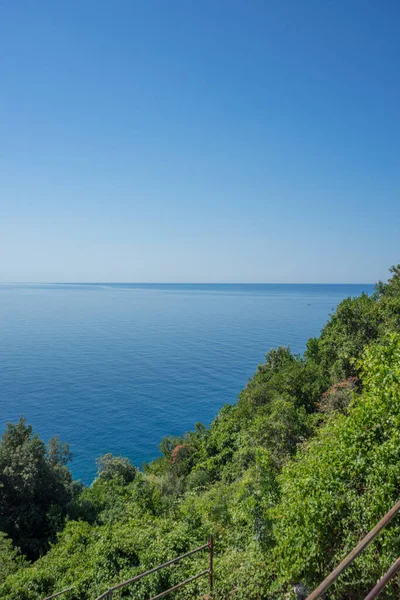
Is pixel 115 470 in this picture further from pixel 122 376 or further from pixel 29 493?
pixel 122 376

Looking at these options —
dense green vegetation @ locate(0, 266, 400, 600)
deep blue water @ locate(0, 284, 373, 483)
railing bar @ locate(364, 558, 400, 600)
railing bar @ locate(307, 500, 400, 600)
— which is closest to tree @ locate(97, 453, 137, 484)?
dense green vegetation @ locate(0, 266, 400, 600)

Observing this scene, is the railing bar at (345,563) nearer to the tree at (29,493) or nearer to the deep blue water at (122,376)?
the tree at (29,493)

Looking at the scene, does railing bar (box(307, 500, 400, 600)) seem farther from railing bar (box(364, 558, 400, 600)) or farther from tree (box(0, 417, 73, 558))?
tree (box(0, 417, 73, 558))

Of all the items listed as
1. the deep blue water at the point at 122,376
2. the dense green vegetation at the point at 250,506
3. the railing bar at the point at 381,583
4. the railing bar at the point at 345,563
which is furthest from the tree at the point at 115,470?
the railing bar at the point at 381,583

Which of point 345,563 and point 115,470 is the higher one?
point 345,563

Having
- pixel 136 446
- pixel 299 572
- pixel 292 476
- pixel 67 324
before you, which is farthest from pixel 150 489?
pixel 67 324

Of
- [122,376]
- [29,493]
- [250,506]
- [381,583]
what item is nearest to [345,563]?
[381,583]

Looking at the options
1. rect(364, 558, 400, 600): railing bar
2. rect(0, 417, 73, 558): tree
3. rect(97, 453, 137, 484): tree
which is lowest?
rect(97, 453, 137, 484): tree

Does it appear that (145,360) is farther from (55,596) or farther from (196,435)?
(55,596)

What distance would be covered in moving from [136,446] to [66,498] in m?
13.5

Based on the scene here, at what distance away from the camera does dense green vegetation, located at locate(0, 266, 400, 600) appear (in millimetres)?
7914

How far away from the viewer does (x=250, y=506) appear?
35.0ft

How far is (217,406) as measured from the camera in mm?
43781

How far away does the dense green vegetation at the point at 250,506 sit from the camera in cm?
791
